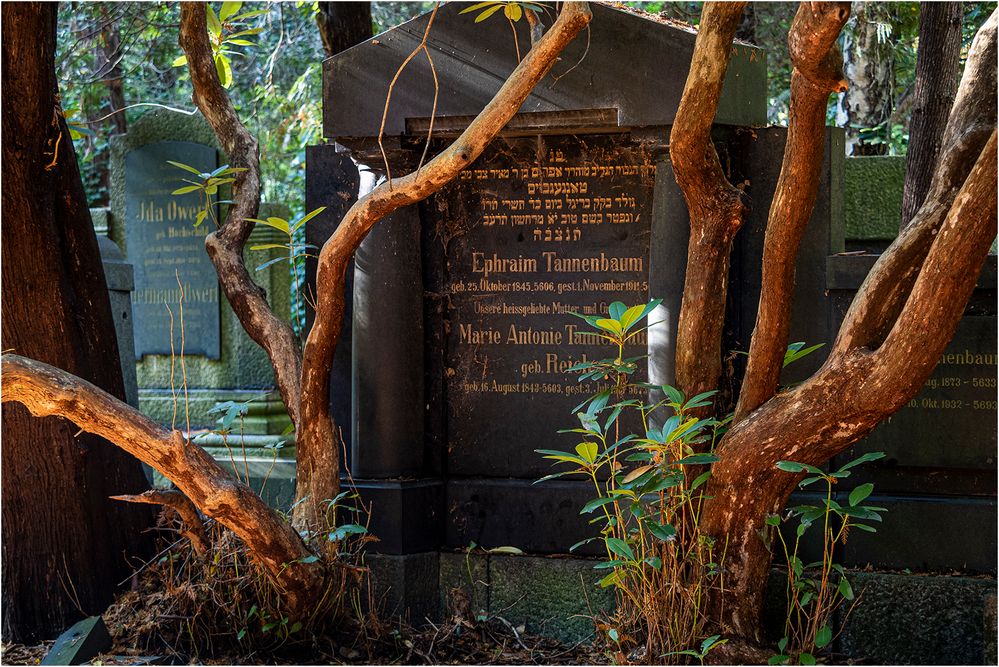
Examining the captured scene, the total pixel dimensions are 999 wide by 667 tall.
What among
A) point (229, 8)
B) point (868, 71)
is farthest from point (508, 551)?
point (868, 71)

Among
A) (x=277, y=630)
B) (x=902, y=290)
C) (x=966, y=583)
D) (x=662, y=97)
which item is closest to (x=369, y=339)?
(x=277, y=630)

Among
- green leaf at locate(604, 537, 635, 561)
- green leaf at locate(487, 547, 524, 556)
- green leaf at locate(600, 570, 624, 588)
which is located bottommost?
green leaf at locate(487, 547, 524, 556)

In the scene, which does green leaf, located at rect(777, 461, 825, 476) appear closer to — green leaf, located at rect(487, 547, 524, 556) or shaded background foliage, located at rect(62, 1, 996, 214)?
green leaf, located at rect(487, 547, 524, 556)

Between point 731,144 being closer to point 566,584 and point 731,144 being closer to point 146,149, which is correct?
point 566,584

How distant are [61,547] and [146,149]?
16.5ft

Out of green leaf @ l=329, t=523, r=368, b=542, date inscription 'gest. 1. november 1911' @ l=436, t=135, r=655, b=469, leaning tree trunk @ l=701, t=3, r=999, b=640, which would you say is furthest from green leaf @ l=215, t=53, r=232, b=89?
leaning tree trunk @ l=701, t=3, r=999, b=640

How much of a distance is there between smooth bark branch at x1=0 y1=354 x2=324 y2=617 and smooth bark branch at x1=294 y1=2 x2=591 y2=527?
0.43 meters

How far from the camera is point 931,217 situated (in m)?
4.00

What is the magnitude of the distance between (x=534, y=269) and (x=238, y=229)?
4.91 ft

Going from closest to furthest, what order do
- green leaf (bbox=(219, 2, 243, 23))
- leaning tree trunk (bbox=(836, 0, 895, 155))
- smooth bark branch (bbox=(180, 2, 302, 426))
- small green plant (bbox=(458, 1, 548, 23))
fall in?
small green plant (bbox=(458, 1, 548, 23)) < green leaf (bbox=(219, 2, 243, 23)) < smooth bark branch (bbox=(180, 2, 302, 426)) < leaning tree trunk (bbox=(836, 0, 895, 155))

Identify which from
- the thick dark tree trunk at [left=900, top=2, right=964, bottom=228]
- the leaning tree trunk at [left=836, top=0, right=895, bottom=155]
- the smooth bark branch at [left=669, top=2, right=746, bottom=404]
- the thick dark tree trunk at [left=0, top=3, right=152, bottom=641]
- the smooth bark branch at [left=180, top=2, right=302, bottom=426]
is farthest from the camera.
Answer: the leaning tree trunk at [left=836, top=0, right=895, bottom=155]

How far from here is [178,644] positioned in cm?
461

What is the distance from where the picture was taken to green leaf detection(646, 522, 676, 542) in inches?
154

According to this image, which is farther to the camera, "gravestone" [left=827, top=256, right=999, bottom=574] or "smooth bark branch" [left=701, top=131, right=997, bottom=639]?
"gravestone" [left=827, top=256, right=999, bottom=574]
